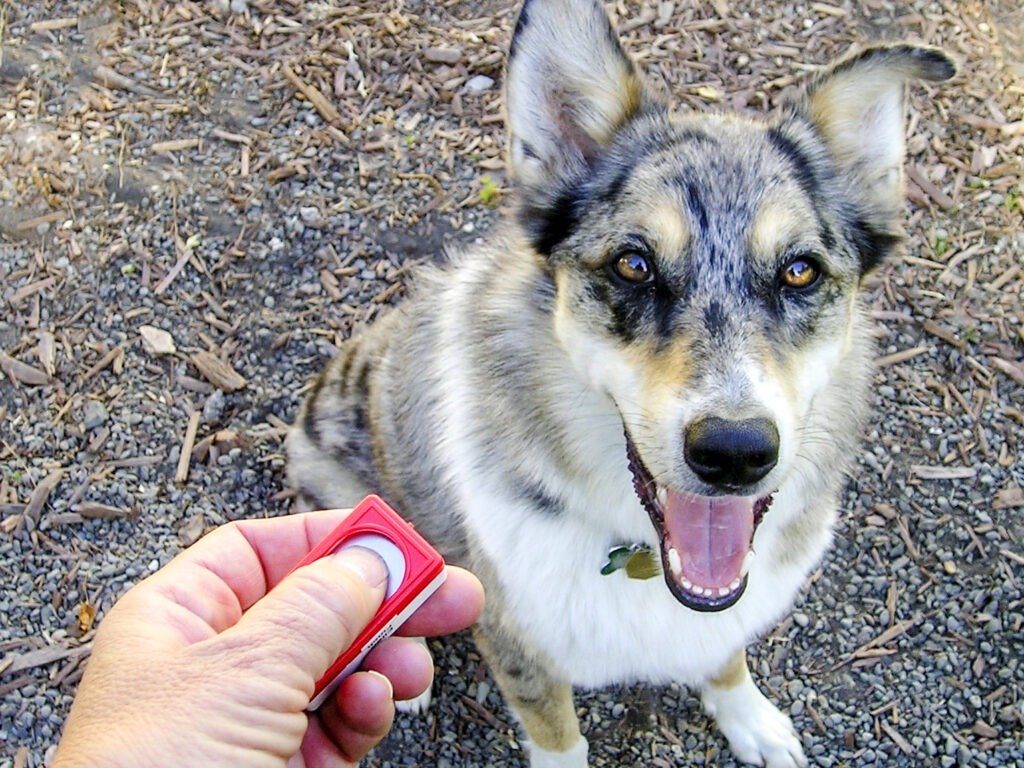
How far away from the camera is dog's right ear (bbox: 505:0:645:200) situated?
3.12m

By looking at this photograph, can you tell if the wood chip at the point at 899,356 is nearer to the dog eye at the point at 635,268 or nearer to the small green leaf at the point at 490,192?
the small green leaf at the point at 490,192

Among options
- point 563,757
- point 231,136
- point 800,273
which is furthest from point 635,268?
point 231,136

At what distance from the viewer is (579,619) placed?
11.5 feet

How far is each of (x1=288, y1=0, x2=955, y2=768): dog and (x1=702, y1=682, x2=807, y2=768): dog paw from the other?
51 centimetres

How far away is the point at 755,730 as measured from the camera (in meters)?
4.32

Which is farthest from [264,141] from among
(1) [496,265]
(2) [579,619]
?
(2) [579,619]

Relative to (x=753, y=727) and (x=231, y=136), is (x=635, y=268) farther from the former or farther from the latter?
(x=231, y=136)

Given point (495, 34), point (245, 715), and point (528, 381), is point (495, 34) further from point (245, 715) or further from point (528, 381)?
point (245, 715)

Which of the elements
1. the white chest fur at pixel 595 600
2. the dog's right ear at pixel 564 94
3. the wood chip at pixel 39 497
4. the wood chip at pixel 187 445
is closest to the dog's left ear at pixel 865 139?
the dog's right ear at pixel 564 94

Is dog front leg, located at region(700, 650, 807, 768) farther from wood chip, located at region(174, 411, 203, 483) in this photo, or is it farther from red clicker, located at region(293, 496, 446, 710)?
wood chip, located at region(174, 411, 203, 483)

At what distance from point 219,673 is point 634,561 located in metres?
1.50

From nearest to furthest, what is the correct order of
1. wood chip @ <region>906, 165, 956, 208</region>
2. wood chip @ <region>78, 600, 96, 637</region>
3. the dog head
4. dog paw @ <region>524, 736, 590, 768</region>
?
the dog head → dog paw @ <region>524, 736, 590, 768</region> → wood chip @ <region>78, 600, 96, 637</region> → wood chip @ <region>906, 165, 956, 208</region>

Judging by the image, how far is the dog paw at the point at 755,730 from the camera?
4.30 meters

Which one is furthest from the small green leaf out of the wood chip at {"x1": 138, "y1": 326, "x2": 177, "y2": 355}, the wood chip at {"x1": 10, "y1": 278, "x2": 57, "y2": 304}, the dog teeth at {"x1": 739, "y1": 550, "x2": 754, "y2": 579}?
the dog teeth at {"x1": 739, "y1": 550, "x2": 754, "y2": 579}
